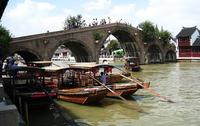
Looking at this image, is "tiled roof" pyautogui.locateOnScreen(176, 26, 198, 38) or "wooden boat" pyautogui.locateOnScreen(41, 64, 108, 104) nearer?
"wooden boat" pyautogui.locateOnScreen(41, 64, 108, 104)

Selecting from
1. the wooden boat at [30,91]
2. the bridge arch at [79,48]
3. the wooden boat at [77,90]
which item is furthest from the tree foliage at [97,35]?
the wooden boat at [30,91]

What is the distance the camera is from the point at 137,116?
14898 millimetres

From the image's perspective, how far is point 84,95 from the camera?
1717 centimetres

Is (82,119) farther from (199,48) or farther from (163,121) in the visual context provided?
(199,48)

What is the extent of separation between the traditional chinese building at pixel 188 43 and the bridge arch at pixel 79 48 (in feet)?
60.2

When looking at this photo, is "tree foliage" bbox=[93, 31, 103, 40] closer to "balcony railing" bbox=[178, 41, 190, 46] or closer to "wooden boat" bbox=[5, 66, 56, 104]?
"balcony railing" bbox=[178, 41, 190, 46]

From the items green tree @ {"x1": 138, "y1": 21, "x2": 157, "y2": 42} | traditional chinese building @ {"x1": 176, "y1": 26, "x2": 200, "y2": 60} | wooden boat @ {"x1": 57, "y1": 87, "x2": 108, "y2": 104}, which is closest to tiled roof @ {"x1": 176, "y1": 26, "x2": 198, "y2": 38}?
traditional chinese building @ {"x1": 176, "y1": 26, "x2": 200, "y2": 60}

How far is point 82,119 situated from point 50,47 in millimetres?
27366

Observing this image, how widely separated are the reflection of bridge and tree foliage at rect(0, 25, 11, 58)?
1453mm

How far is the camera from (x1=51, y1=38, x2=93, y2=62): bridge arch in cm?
4392

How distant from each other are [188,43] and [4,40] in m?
33.5

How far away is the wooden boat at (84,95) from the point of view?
16.8 m

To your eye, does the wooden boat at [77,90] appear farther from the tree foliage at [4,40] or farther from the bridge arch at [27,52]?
the bridge arch at [27,52]

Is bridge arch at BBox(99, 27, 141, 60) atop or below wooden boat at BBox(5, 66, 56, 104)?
atop
